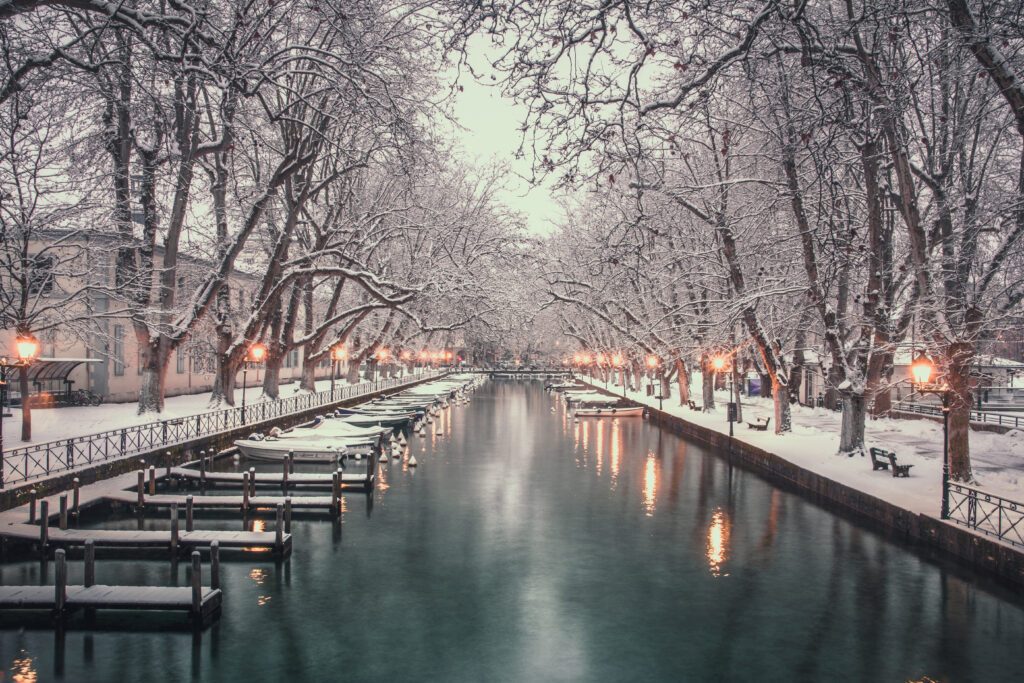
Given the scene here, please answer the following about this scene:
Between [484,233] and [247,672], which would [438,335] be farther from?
[247,672]

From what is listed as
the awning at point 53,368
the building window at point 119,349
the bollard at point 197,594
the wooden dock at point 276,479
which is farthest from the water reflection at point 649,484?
the building window at point 119,349

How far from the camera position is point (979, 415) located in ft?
124

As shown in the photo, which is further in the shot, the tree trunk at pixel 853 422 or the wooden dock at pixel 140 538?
the tree trunk at pixel 853 422

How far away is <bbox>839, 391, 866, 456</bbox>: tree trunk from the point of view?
26328 millimetres

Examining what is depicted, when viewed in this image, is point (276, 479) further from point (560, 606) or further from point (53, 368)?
point (53, 368)

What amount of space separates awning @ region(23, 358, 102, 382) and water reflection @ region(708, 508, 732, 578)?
31.1 metres

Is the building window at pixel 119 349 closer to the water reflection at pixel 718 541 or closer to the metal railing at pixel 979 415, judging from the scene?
the water reflection at pixel 718 541

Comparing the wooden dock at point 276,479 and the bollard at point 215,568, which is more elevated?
the bollard at point 215,568

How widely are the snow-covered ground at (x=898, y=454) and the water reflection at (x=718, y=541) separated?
11.8 ft

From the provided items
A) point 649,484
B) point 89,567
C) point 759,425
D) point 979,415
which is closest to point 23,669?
point 89,567

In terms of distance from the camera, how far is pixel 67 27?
18.6m

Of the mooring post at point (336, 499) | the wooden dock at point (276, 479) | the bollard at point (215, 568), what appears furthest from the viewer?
the wooden dock at point (276, 479)

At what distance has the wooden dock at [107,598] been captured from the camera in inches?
484

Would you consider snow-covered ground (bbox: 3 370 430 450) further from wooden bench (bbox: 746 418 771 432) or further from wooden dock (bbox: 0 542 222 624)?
wooden bench (bbox: 746 418 771 432)
